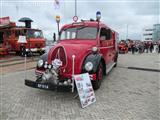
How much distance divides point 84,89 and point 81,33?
2829mm

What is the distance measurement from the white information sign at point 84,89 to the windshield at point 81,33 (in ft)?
7.48

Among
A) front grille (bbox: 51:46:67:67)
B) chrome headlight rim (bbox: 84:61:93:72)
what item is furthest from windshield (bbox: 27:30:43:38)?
chrome headlight rim (bbox: 84:61:93:72)

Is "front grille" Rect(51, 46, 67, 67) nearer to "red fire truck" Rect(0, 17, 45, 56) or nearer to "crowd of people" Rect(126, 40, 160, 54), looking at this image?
"red fire truck" Rect(0, 17, 45, 56)

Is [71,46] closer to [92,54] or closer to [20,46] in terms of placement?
[92,54]

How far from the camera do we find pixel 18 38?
17453mm

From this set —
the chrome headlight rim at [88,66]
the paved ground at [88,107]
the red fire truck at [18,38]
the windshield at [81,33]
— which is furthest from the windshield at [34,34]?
the chrome headlight rim at [88,66]

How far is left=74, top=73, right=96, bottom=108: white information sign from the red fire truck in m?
12.2

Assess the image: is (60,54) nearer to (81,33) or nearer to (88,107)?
(88,107)

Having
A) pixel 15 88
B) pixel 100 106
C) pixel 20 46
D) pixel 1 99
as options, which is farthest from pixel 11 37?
pixel 100 106

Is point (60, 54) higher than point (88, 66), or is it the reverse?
point (60, 54)

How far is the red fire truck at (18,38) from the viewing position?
1725 centimetres

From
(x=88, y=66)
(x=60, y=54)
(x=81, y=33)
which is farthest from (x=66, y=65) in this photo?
(x=81, y=33)

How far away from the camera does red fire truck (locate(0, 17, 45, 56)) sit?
1725cm

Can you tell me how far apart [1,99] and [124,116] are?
11.5ft
